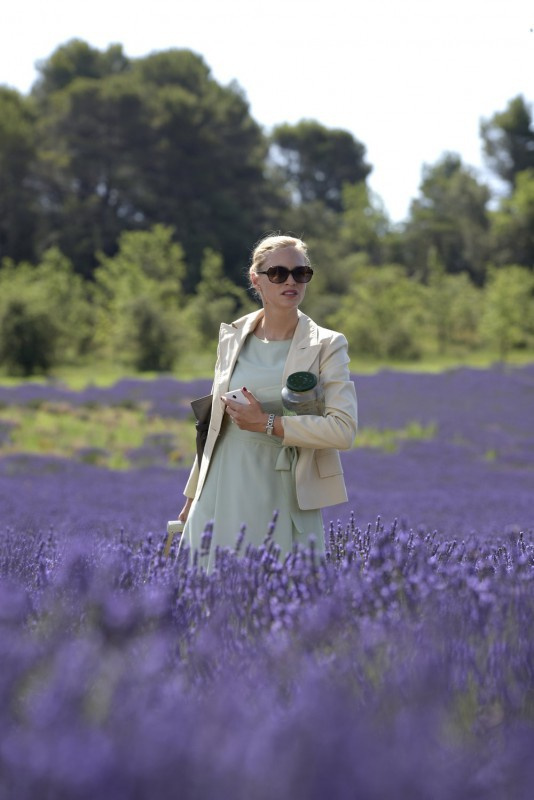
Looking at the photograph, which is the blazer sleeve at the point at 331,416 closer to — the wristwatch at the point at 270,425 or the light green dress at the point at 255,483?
the wristwatch at the point at 270,425

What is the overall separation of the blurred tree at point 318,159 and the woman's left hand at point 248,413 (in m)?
84.1

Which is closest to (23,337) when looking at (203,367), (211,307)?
(203,367)

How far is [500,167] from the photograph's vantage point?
6475 cm

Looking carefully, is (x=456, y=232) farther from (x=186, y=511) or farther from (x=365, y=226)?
(x=186, y=511)

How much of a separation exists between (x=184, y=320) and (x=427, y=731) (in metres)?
34.5

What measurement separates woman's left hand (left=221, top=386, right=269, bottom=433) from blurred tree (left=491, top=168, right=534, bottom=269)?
52.4 metres

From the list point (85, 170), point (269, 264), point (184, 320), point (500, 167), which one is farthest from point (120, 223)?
point (269, 264)

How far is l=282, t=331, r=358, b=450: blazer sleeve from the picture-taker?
11.1 feet

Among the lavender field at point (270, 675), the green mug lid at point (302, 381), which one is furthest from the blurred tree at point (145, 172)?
the lavender field at point (270, 675)

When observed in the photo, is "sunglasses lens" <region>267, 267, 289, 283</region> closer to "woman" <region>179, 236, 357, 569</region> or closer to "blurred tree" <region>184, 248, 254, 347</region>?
"woman" <region>179, 236, 357, 569</region>

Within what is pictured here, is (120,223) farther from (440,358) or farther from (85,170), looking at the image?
(440,358)

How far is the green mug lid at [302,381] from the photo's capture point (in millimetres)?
3432

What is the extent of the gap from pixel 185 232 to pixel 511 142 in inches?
939

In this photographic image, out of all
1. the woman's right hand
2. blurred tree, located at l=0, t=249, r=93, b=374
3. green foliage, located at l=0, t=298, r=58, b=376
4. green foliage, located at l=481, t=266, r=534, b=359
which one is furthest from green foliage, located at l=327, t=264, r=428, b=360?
the woman's right hand
